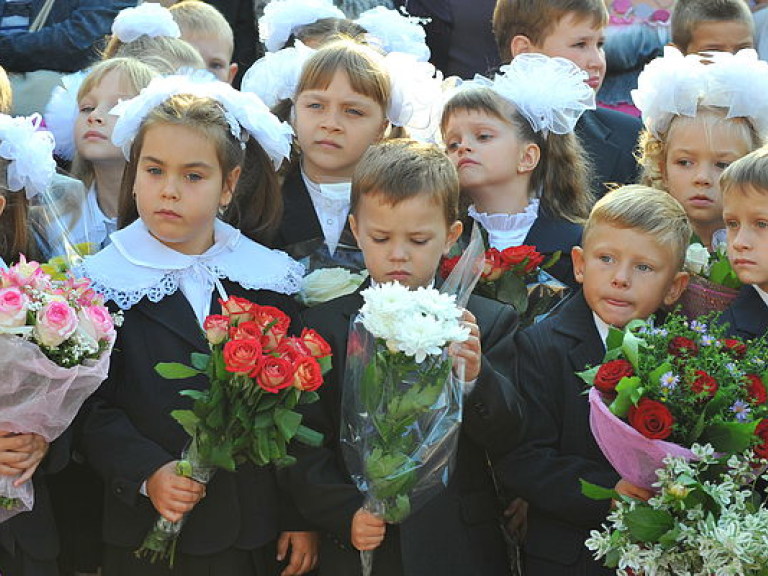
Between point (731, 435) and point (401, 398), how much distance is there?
3.05ft

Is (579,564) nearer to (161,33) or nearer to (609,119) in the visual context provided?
(609,119)

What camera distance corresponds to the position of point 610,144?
578cm

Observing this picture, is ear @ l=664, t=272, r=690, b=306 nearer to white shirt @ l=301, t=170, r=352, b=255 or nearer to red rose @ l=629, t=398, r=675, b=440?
red rose @ l=629, t=398, r=675, b=440

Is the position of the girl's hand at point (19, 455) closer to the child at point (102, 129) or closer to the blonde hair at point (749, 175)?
the child at point (102, 129)

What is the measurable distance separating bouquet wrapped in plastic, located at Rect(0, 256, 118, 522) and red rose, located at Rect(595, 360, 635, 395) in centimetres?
146

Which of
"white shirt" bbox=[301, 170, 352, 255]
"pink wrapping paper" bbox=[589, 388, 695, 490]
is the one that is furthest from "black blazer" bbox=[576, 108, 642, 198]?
"pink wrapping paper" bbox=[589, 388, 695, 490]

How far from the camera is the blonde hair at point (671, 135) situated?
4969mm

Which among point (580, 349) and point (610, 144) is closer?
point (580, 349)

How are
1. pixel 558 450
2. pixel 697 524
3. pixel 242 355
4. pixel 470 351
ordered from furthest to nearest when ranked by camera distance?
pixel 558 450 < pixel 470 351 < pixel 242 355 < pixel 697 524

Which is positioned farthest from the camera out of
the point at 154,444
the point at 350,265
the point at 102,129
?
the point at 102,129

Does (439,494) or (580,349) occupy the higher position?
(580,349)

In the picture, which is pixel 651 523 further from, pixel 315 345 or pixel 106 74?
pixel 106 74

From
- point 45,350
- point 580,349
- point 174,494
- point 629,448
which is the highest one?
point 45,350

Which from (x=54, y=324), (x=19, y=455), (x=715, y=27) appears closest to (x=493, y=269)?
(x=54, y=324)
